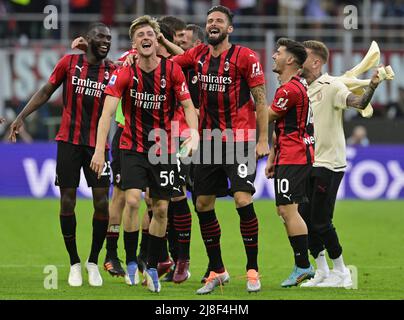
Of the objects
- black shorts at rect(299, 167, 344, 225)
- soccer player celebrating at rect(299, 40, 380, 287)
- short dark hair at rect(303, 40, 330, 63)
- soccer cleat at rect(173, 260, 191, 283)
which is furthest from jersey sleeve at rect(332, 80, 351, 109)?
soccer cleat at rect(173, 260, 191, 283)

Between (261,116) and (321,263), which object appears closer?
(261,116)

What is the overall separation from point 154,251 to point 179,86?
153cm

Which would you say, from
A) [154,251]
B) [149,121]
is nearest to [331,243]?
[154,251]

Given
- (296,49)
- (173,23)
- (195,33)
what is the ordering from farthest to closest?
(195,33)
(173,23)
(296,49)

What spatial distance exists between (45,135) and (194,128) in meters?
12.6

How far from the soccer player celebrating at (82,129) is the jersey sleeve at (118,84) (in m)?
1.01

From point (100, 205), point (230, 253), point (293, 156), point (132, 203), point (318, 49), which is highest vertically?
point (318, 49)

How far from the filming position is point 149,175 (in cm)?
1009

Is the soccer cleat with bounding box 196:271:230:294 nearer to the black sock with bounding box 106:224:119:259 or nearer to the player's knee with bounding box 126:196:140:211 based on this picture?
the player's knee with bounding box 126:196:140:211

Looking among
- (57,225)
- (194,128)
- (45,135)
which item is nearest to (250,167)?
(194,128)

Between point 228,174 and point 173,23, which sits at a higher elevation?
point 173,23

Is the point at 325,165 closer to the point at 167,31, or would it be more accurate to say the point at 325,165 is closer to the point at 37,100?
the point at 167,31

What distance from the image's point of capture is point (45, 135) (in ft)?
72.1

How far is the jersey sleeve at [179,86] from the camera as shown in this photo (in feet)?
32.7
